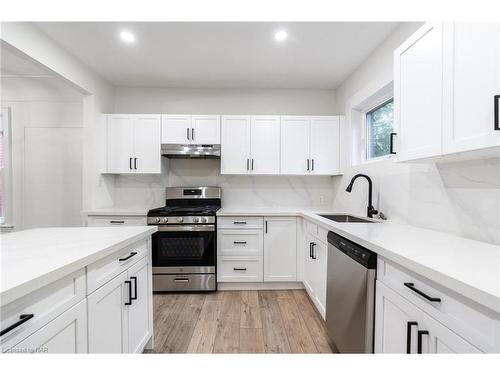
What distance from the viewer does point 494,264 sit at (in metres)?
0.85

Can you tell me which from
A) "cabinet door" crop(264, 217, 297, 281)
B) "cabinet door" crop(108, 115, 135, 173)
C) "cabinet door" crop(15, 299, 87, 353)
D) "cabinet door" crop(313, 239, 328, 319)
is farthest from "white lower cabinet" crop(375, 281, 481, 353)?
"cabinet door" crop(108, 115, 135, 173)

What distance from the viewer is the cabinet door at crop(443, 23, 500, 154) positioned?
35.1 inches

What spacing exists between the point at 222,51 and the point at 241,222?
71.3 inches

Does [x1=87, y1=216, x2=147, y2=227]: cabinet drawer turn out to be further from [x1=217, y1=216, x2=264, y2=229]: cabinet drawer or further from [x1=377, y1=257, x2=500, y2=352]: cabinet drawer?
[x1=377, y1=257, x2=500, y2=352]: cabinet drawer

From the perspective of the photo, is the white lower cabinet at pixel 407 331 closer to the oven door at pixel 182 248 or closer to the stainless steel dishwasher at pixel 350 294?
the stainless steel dishwasher at pixel 350 294

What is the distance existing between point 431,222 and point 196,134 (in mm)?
2506

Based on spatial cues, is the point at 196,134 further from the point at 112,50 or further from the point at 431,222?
the point at 431,222

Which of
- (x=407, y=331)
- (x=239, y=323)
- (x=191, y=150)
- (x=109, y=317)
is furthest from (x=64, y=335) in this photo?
(x=191, y=150)

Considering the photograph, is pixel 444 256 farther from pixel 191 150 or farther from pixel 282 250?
pixel 191 150

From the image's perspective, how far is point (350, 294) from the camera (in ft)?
4.55

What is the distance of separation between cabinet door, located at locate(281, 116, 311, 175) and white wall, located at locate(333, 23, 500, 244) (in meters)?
0.65

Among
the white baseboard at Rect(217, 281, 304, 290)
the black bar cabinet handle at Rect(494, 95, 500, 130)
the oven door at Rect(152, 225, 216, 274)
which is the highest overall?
the black bar cabinet handle at Rect(494, 95, 500, 130)
